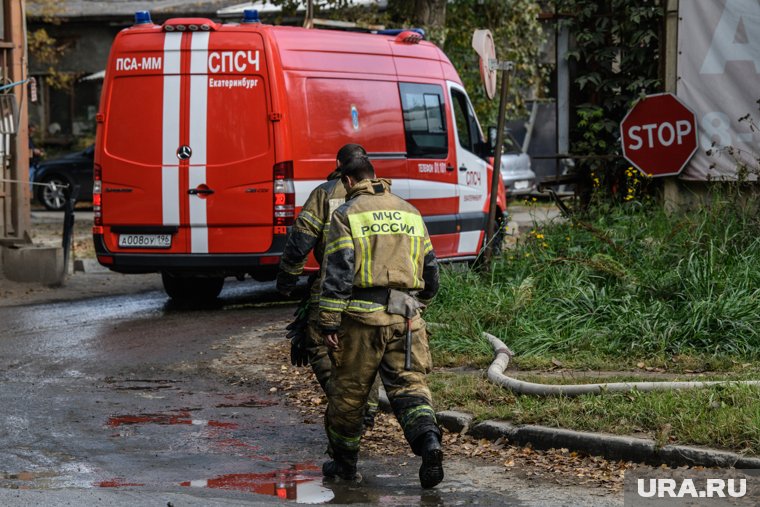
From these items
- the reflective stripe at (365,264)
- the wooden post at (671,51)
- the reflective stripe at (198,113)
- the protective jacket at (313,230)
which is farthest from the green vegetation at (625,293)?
the reflective stripe at (365,264)

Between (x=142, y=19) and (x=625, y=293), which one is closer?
(x=625, y=293)

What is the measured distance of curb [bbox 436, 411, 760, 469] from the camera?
6.29 m

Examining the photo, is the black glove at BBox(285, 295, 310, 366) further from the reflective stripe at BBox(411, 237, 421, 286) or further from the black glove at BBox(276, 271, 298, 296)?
the reflective stripe at BBox(411, 237, 421, 286)

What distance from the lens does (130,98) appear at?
1205cm

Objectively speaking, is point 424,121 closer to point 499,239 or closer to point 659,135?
point 499,239

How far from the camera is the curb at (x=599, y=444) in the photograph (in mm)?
6293

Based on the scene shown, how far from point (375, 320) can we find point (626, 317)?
140 inches

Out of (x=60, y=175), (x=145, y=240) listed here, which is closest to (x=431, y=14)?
(x=145, y=240)

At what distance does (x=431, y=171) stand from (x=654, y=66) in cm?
248

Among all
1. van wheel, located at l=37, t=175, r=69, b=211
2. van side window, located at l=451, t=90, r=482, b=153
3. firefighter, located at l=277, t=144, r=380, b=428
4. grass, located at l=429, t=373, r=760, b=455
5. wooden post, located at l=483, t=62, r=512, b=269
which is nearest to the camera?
grass, located at l=429, t=373, r=760, b=455

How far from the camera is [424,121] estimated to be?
44.1 ft

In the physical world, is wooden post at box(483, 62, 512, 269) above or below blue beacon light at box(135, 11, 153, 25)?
below

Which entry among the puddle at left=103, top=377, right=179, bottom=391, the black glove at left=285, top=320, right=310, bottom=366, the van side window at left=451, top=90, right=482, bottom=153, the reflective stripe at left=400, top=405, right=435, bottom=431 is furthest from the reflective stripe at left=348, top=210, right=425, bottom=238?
the van side window at left=451, top=90, right=482, bottom=153

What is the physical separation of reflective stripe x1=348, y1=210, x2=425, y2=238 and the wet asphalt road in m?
1.25
